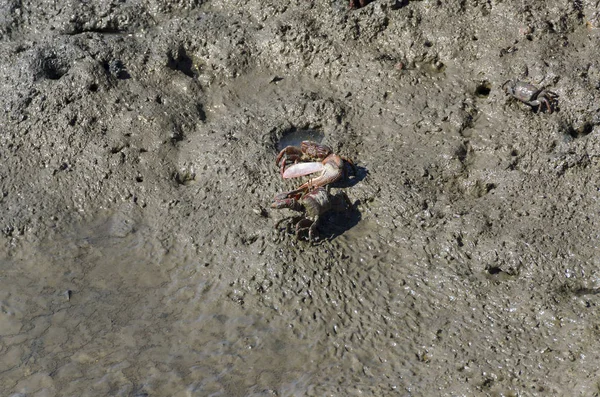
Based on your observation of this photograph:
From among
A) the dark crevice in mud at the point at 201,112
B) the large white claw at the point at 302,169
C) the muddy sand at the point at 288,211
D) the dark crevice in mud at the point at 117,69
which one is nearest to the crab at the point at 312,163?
the large white claw at the point at 302,169

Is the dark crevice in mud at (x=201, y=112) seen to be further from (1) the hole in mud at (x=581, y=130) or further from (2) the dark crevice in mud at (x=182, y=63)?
(1) the hole in mud at (x=581, y=130)

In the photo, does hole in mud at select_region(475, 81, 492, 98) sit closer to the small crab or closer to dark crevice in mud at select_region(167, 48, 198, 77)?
the small crab

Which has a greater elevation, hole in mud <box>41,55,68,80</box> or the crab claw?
hole in mud <box>41,55,68,80</box>

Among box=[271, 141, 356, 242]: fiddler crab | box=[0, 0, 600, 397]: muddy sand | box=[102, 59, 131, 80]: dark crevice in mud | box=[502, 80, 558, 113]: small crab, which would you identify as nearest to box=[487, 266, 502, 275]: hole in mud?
box=[0, 0, 600, 397]: muddy sand

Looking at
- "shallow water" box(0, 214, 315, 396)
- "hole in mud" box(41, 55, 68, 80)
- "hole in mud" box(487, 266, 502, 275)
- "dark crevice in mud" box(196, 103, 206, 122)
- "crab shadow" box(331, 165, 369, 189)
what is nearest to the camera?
"shallow water" box(0, 214, 315, 396)

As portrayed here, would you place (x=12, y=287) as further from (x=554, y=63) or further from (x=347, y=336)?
(x=554, y=63)

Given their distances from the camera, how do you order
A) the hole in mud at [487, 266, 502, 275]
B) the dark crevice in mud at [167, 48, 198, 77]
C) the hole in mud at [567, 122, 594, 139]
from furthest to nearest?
the dark crevice in mud at [167, 48, 198, 77], the hole in mud at [567, 122, 594, 139], the hole in mud at [487, 266, 502, 275]

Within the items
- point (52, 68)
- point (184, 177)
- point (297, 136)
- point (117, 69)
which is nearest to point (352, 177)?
point (297, 136)
